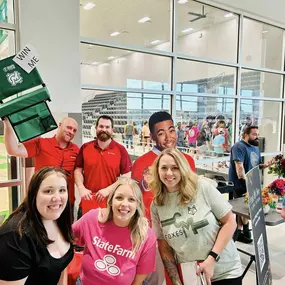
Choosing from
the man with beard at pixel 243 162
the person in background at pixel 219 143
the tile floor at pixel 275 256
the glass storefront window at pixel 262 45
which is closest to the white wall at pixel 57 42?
the man with beard at pixel 243 162

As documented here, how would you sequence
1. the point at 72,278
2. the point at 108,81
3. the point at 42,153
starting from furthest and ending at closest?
the point at 108,81, the point at 42,153, the point at 72,278

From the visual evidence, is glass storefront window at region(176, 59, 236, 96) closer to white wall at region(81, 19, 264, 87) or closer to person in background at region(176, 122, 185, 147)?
white wall at region(81, 19, 264, 87)

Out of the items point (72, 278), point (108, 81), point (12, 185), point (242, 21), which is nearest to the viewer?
point (72, 278)

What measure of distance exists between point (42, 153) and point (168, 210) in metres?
1.31

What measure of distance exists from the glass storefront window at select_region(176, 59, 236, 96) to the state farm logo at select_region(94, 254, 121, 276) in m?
3.46

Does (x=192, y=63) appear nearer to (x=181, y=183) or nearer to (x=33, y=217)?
(x=181, y=183)

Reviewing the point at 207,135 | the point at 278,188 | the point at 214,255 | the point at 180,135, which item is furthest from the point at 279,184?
the point at 207,135

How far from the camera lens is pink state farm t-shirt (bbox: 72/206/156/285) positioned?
4.80ft

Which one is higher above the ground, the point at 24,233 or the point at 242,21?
the point at 242,21

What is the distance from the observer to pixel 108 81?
388cm

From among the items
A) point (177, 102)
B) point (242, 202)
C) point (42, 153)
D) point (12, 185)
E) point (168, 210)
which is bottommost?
point (242, 202)

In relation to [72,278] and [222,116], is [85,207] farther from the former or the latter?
[222,116]

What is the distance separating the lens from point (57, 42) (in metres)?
→ 3.12

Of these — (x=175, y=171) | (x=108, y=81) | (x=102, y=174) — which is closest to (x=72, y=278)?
(x=175, y=171)
